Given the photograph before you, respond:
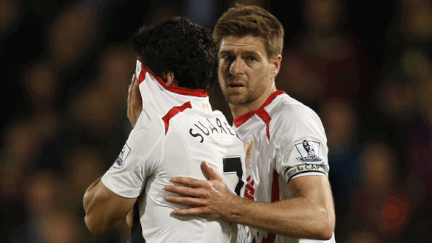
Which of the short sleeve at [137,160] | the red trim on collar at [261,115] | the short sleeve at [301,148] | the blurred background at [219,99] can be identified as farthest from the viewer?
the blurred background at [219,99]

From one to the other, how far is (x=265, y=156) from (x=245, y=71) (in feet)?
1.99

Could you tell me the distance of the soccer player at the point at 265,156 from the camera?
2.04 meters

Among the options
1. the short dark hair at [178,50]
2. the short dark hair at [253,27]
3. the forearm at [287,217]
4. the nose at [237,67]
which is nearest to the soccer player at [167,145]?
the short dark hair at [178,50]

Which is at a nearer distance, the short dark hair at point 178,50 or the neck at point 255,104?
the short dark hair at point 178,50

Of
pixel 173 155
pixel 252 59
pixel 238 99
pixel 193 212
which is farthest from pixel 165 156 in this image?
pixel 252 59

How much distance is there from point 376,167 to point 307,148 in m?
2.99

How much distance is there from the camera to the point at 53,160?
486 centimetres

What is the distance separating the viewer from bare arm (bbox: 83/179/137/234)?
6.11 feet

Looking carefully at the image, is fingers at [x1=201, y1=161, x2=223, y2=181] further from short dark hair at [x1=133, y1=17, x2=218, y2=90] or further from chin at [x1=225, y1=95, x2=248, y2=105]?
chin at [x1=225, y1=95, x2=248, y2=105]

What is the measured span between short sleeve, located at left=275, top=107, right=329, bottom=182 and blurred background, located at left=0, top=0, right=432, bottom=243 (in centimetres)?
236

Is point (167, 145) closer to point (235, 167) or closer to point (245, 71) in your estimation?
point (235, 167)

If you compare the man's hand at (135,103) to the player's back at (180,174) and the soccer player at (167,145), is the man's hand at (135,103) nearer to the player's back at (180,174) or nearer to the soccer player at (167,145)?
the soccer player at (167,145)

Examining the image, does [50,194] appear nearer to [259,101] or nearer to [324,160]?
[259,101]

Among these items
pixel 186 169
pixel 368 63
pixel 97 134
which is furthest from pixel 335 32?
pixel 186 169
